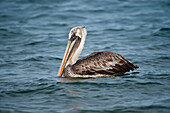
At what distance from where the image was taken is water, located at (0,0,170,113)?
6.00 meters

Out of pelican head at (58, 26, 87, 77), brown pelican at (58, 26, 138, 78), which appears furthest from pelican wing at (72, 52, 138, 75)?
pelican head at (58, 26, 87, 77)

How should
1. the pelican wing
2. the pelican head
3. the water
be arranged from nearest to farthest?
the water < the pelican wing < the pelican head

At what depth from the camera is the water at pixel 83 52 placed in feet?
19.7

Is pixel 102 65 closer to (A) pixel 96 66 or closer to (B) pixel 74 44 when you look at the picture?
(A) pixel 96 66

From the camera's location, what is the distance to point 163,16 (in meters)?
14.8

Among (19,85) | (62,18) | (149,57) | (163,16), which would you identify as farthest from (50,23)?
(19,85)

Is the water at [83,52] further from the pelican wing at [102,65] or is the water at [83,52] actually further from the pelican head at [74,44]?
the pelican head at [74,44]

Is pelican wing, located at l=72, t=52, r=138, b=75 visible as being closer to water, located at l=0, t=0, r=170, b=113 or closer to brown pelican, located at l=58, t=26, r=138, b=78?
brown pelican, located at l=58, t=26, r=138, b=78

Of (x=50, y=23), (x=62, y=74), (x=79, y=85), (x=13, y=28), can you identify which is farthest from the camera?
(x=50, y=23)

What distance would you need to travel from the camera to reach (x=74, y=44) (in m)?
8.09

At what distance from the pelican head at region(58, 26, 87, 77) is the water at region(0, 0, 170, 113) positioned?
586 millimetres

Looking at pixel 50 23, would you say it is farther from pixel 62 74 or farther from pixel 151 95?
pixel 151 95

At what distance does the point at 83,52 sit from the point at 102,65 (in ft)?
8.93

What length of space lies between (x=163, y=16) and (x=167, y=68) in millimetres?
7358
